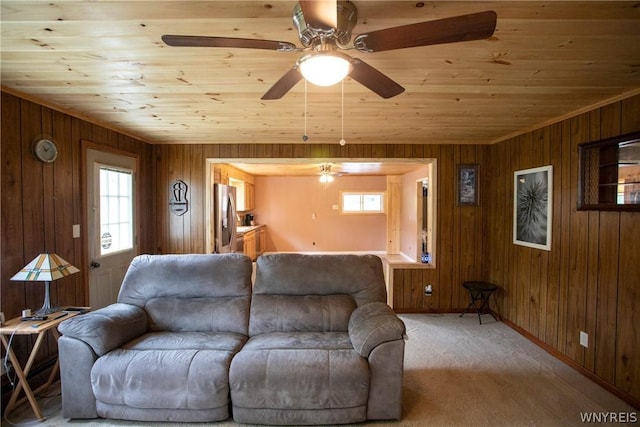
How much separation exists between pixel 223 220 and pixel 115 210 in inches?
54.3

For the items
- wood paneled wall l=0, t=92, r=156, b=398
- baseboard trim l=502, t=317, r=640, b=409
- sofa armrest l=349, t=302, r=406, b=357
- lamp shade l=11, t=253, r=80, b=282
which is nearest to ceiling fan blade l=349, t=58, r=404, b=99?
sofa armrest l=349, t=302, r=406, b=357

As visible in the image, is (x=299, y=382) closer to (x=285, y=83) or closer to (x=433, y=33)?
(x=285, y=83)

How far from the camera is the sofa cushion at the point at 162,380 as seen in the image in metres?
1.90

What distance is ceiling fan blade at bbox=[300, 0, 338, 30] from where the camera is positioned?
108 centimetres

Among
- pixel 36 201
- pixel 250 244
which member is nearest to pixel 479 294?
pixel 250 244

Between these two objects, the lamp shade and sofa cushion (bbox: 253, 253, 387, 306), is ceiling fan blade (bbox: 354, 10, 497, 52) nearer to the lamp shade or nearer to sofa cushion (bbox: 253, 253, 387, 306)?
sofa cushion (bbox: 253, 253, 387, 306)

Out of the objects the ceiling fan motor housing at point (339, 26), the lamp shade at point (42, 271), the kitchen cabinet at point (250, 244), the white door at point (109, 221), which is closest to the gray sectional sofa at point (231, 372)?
the lamp shade at point (42, 271)

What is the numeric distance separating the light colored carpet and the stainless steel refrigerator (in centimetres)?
237

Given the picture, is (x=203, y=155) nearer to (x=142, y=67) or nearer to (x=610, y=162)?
(x=142, y=67)

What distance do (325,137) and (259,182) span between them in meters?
4.79

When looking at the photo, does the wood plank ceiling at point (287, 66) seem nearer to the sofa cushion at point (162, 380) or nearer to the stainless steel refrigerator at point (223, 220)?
the stainless steel refrigerator at point (223, 220)

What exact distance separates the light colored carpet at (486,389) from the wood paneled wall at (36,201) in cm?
84

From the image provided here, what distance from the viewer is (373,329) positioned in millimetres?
2018

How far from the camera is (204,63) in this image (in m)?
1.94
